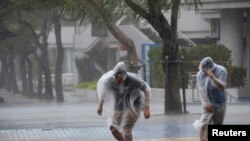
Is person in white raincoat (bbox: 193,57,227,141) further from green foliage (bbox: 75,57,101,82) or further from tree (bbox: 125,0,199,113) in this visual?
green foliage (bbox: 75,57,101,82)

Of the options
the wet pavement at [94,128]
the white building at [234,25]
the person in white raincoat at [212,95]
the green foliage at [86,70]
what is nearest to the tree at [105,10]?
the wet pavement at [94,128]

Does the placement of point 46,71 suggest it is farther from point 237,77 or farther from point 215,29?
point 237,77

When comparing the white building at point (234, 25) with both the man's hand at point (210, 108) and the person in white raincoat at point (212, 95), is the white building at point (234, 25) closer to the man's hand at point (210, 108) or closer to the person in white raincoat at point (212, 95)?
the person in white raincoat at point (212, 95)

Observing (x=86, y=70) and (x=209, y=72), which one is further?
(x=86, y=70)

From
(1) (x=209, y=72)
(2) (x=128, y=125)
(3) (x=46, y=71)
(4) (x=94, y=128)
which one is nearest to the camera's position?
(2) (x=128, y=125)

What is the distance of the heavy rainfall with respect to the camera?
1334cm

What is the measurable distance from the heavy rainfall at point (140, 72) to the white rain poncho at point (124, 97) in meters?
0.02

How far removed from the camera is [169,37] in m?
22.5

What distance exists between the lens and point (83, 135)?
1720cm

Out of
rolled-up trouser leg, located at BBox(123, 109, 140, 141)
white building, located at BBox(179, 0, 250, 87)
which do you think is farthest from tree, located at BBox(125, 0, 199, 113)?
white building, located at BBox(179, 0, 250, 87)

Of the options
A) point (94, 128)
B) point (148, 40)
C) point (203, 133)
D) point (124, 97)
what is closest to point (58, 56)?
point (148, 40)

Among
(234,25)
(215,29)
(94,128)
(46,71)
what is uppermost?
(234,25)

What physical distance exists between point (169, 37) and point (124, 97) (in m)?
9.84

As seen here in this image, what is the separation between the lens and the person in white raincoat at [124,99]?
42.2 feet
